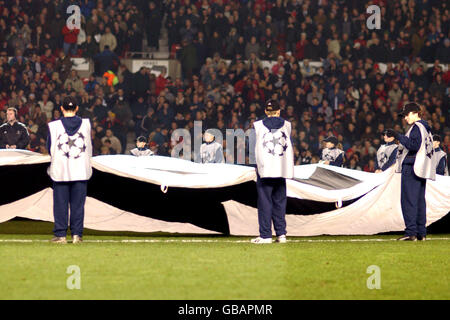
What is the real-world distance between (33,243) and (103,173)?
82.0 inches

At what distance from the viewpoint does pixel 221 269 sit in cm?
826

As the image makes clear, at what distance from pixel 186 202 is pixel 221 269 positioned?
14.8ft

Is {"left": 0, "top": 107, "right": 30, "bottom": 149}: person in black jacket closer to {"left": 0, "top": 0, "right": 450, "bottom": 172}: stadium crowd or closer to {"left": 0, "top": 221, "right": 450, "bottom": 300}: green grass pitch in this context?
{"left": 0, "top": 221, "right": 450, "bottom": 300}: green grass pitch

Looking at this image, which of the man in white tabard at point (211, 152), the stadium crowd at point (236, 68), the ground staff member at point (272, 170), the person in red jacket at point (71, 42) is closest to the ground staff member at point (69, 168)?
the ground staff member at point (272, 170)

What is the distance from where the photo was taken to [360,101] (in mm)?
23500

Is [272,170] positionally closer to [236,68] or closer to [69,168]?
[69,168]

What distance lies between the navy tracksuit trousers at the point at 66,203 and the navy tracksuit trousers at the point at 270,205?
2.24 m

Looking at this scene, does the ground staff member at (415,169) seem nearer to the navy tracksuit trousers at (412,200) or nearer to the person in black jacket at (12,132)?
the navy tracksuit trousers at (412,200)

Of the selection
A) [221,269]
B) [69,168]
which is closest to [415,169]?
[221,269]

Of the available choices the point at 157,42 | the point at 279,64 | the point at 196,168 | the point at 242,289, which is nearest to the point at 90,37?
the point at 157,42

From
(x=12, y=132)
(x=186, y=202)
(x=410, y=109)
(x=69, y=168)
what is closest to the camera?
(x=69, y=168)
